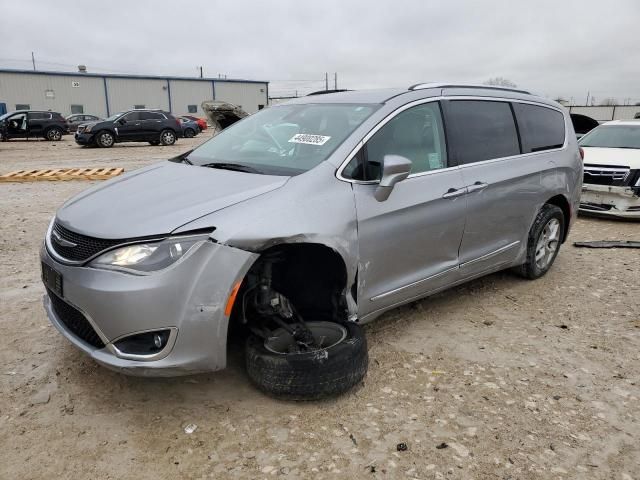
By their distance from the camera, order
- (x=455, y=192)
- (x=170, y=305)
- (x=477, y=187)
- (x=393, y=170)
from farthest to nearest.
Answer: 1. (x=477, y=187)
2. (x=455, y=192)
3. (x=393, y=170)
4. (x=170, y=305)

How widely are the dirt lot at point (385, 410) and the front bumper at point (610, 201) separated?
4.07 m

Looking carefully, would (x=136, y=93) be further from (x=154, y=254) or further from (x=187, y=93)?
(x=154, y=254)

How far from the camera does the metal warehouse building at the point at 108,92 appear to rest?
41500 mm

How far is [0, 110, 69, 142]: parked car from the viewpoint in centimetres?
2386

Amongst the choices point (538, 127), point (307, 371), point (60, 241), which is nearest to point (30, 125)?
point (60, 241)

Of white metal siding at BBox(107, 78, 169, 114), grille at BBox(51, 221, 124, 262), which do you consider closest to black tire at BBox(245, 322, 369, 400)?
grille at BBox(51, 221, 124, 262)

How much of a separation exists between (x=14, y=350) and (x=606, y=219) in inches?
313

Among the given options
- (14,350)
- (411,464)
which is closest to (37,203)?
(14,350)

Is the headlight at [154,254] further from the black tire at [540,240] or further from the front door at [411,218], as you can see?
the black tire at [540,240]

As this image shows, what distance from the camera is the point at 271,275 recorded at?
2914 mm

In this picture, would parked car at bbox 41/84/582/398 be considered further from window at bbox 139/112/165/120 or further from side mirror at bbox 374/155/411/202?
window at bbox 139/112/165/120

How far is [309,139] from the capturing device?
3.35m

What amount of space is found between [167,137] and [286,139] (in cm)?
2013

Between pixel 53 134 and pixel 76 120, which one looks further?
pixel 76 120
